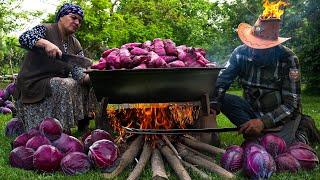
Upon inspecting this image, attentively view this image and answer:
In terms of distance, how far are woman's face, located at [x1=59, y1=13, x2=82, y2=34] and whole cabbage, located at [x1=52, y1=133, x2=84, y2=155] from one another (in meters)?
1.54

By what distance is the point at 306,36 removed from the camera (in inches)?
506

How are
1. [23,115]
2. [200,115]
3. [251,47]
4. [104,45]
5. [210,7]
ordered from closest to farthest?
[251,47] < [200,115] < [23,115] < [104,45] < [210,7]

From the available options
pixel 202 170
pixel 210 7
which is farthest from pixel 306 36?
pixel 210 7

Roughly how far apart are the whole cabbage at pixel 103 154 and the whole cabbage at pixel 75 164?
0.07 m

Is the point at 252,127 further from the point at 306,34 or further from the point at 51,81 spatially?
the point at 306,34

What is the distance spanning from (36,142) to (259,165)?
6.82ft

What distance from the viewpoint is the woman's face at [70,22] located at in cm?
539

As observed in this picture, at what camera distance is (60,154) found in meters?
4.16

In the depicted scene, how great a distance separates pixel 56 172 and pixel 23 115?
174cm

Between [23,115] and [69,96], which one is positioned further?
[23,115]

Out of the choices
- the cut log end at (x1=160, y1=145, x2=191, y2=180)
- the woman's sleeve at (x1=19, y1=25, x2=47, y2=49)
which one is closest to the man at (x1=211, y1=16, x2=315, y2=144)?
the cut log end at (x1=160, y1=145, x2=191, y2=180)

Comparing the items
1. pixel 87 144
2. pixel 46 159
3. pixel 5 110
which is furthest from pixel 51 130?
pixel 5 110

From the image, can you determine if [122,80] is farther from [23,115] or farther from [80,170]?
[23,115]

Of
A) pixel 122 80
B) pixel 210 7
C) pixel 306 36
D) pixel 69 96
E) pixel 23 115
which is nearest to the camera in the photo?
pixel 122 80
